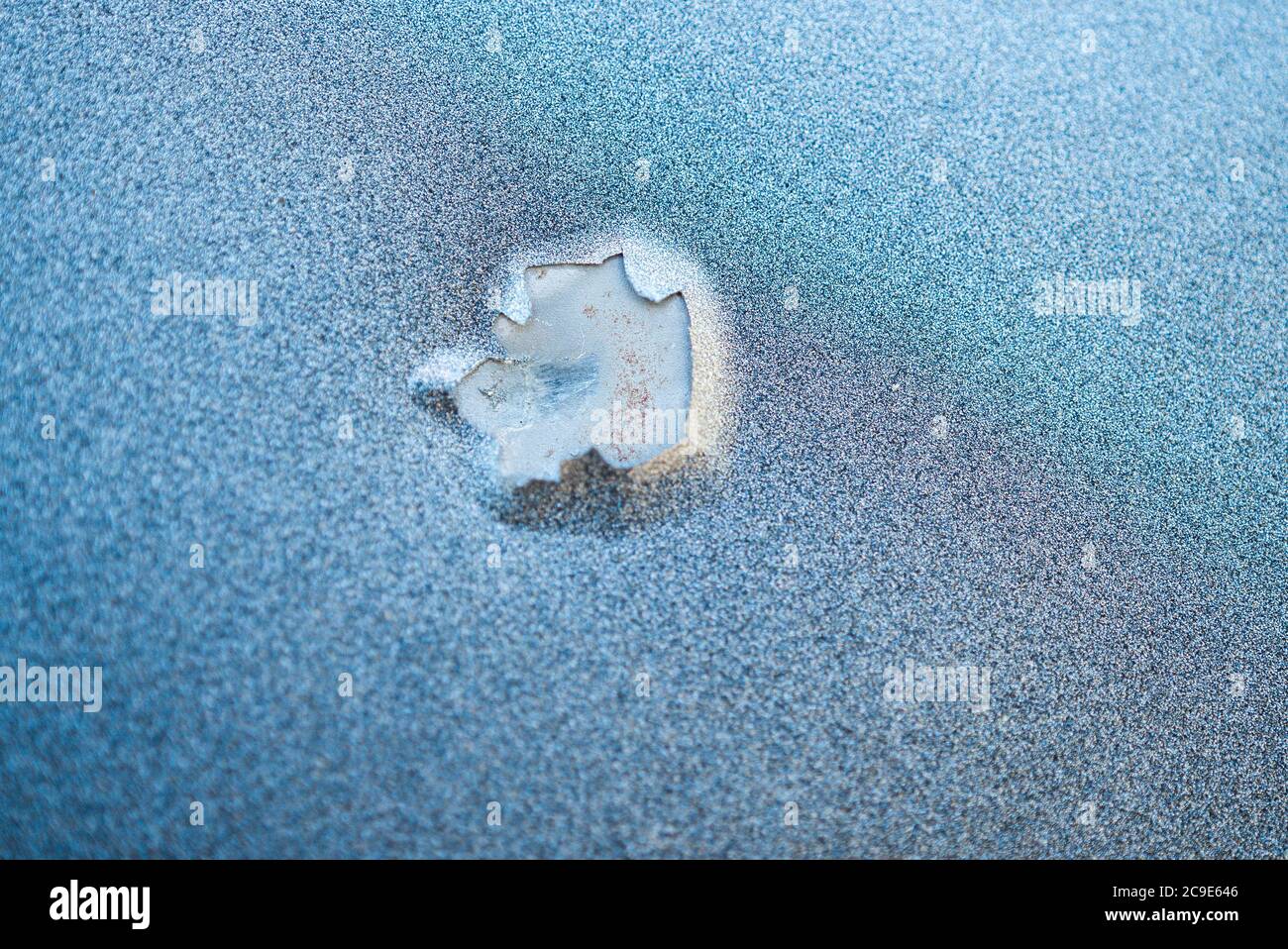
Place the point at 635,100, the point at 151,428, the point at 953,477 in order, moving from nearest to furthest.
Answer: the point at 151,428 < the point at 953,477 < the point at 635,100

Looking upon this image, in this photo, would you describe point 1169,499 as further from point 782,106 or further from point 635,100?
point 635,100

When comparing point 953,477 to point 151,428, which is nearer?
point 151,428

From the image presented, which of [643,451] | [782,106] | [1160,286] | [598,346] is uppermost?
[782,106]

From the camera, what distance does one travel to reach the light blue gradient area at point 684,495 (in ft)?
3.85

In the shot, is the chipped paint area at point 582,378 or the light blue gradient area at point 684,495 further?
the chipped paint area at point 582,378

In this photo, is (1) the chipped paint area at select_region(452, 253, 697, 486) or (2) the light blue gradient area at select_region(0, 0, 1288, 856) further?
(1) the chipped paint area at select_region(452, 253, 697, 486)

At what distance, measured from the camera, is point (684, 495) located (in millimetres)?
1314

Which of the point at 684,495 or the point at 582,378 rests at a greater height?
the point at 582,378

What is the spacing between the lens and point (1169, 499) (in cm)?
141

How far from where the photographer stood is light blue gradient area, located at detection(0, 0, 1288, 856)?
117 cm

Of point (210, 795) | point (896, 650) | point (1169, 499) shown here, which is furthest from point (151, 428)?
point (1169, 499)

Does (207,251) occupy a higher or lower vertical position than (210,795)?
higher

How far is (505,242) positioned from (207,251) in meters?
0.50
